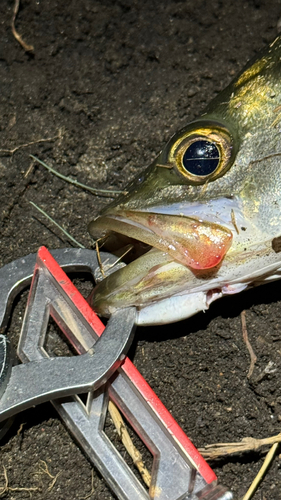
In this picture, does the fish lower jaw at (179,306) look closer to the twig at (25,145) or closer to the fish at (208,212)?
the fish at (208,212)

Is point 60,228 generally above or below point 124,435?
above

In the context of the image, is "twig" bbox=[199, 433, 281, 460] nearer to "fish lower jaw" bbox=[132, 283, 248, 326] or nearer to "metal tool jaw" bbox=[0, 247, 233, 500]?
"metal tool jaw" bbox=[0, 247, 233, 500]

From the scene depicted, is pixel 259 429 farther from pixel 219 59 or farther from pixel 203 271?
pixel 219 59

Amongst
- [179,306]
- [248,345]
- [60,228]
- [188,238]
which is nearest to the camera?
[188,238]

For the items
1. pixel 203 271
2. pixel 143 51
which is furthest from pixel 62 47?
pixel 203 271

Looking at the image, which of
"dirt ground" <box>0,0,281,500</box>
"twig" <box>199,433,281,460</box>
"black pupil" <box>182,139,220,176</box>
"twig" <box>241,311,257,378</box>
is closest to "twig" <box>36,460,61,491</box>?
"dirt ground" <box>0,0,281,500</box>

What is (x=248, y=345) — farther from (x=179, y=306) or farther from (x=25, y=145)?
(x=25, y=145)

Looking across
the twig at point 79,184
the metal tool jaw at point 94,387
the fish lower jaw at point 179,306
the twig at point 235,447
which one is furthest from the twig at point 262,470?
the twig at point 79,184

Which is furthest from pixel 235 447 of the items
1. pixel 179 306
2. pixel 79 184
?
pixel 79 184
